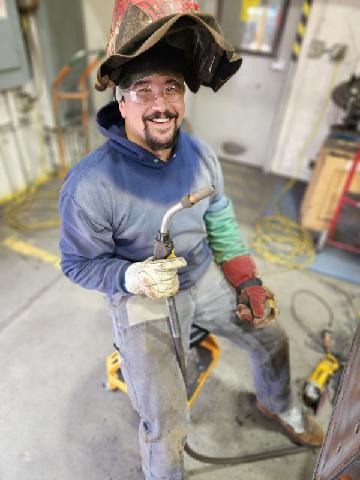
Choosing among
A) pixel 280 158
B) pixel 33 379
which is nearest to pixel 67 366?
pixel 33 379

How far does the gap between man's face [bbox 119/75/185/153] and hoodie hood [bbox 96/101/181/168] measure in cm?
4

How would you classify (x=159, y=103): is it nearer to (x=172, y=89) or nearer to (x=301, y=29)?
(x=172, y=89)

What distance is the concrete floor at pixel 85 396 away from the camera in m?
1.41

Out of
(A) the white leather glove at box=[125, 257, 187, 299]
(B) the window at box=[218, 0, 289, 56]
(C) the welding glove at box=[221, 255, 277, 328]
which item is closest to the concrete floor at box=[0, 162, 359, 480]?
(C) the welding glove at box=[221, 255, 277, 328]

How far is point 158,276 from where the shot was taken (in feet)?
3.37

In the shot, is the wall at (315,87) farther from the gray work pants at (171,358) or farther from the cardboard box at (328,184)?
the gray work pants at (171,358)

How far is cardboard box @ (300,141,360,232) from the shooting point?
2.43 metres

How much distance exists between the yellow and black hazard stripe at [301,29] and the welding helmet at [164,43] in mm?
2701

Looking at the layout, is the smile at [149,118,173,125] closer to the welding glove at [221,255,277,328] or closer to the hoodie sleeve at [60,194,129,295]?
the hoodie sleeve at [60,194,129,295]

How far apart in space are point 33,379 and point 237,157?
3616 millimetres

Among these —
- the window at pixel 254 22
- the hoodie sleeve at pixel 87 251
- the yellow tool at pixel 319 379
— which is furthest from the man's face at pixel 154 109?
the window at pixel 254 22

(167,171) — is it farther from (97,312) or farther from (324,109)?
(324,109)

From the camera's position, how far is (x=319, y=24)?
10.1 feet

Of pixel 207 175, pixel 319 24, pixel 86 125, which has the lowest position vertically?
pixel 86 125
